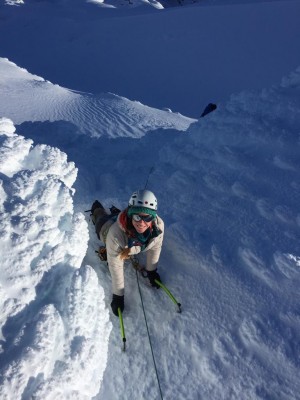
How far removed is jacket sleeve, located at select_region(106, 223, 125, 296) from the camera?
12.1 ft

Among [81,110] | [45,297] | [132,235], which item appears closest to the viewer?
[45,297]

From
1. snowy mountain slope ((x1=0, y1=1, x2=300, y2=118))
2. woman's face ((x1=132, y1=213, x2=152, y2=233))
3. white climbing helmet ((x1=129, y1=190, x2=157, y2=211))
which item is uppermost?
white climbing helmet ((x1=129, y1=190, x2=157, y2=211))

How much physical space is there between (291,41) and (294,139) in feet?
45.4

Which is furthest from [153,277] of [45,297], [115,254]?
[45,297]

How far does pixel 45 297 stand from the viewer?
10.4 feet

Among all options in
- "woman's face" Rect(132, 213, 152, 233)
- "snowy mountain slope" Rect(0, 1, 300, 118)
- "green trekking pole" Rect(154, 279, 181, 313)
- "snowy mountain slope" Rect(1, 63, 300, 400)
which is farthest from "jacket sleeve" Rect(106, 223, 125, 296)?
"snowy mountain slope" Rect(0, 1, 300, 118)

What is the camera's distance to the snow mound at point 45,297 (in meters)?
2.59

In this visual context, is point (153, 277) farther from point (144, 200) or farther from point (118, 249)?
point (144, 200)

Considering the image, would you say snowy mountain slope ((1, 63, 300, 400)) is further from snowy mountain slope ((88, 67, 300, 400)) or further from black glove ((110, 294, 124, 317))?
black glove ((110, 294, 124, 317))

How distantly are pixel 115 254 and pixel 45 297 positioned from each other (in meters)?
0.90

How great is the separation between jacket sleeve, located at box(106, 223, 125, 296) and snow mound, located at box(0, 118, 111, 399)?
349 mm

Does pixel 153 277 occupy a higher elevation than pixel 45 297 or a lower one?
lower

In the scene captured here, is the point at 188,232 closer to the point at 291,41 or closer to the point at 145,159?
the point at 145,159

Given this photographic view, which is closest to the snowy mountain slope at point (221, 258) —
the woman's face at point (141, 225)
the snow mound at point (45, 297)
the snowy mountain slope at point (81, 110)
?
the snow mound at point (45, 297)
